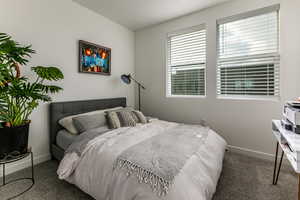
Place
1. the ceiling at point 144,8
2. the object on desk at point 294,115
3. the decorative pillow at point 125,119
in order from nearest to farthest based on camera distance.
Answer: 1. the object on desk at point 294,115
2. the decorative pillow at point 125,119
3. the ceiling at point 144,8

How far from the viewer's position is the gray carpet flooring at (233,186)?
1521 mm

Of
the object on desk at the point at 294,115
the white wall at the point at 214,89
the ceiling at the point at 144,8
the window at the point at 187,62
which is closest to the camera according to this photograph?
the object on desk at the point at 294,115

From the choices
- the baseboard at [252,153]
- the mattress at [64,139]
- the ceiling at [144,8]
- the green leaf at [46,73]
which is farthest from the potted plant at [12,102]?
the baseboard at [252,153]

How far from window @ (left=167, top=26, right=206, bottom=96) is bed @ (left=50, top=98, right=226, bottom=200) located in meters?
1.29

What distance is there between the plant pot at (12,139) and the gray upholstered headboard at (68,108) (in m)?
0.59

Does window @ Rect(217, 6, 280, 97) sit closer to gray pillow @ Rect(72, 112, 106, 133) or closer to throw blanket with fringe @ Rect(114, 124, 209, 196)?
throw blanket with fringe @ Rect(114, 124, 209, 196)

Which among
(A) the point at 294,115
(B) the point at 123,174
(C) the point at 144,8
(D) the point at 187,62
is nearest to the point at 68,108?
(B) the point at 123,174

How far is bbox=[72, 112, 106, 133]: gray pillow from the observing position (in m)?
2.10

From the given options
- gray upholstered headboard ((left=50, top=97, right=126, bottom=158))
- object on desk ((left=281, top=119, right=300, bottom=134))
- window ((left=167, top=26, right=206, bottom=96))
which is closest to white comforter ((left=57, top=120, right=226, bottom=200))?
object on desk ((left=281, top=119, right=300, bottom=134))

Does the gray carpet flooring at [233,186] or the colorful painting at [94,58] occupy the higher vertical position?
the colorful painting at [94,58]

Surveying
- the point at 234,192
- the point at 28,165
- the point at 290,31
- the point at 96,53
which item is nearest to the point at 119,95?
the point at 96,53

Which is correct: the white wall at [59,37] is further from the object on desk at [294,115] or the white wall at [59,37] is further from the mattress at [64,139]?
the object on desk at [294,115]

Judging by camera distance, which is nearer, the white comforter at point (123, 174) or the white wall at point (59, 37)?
the white comforter at point (123, 174)

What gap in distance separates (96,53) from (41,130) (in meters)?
1.64
